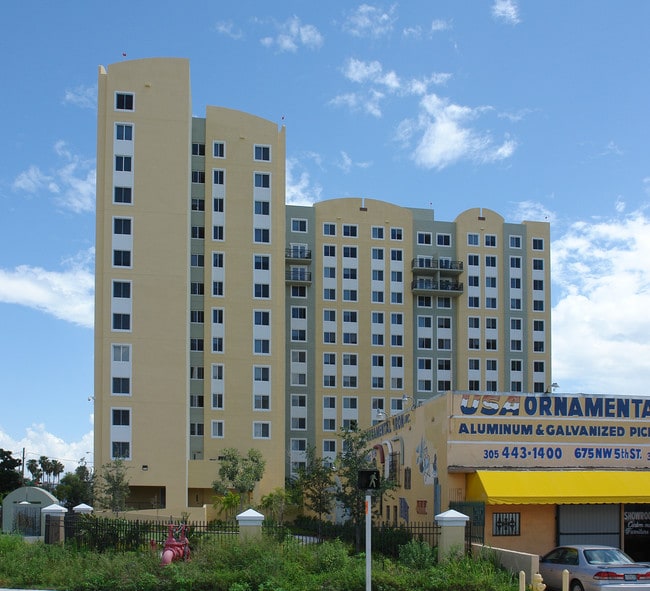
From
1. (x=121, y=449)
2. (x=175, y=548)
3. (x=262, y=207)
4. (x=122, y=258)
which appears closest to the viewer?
(x=175, y=548)

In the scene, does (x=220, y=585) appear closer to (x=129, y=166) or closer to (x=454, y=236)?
(x=129, y=166)

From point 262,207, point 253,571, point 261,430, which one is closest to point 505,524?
point 253,571

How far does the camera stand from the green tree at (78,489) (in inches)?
2382

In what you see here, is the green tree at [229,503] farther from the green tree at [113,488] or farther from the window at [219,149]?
the window at [219,149]

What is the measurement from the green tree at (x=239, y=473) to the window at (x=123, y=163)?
23629 mm

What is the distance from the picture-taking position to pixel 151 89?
→ 69250 mm

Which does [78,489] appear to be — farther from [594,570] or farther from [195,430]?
[594,570]

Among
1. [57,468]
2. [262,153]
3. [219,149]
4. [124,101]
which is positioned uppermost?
[124,101]

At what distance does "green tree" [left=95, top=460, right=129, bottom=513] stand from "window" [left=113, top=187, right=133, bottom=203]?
20025mm

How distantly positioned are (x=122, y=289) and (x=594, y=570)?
49.8 m

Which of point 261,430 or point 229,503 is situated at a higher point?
point 261,430

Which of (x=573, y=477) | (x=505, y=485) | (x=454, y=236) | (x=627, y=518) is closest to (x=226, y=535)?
(x=505, y=485)

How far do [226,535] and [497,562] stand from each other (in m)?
7.35

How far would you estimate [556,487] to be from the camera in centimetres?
2753
